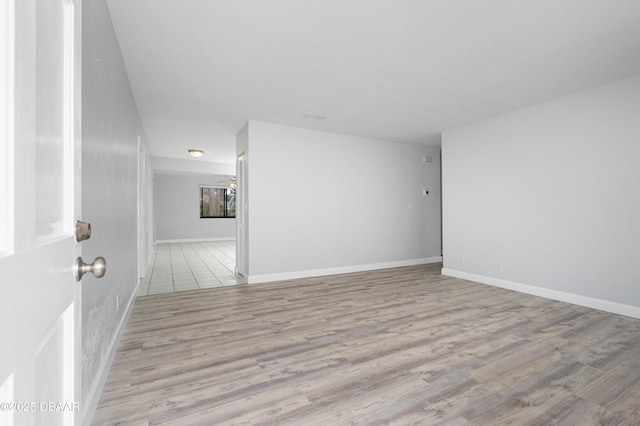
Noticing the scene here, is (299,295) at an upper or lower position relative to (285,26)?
lower

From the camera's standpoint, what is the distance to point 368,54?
2.83 m

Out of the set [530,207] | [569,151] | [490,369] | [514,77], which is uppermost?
[514,77]

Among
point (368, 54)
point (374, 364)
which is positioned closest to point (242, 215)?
point (368, 54)

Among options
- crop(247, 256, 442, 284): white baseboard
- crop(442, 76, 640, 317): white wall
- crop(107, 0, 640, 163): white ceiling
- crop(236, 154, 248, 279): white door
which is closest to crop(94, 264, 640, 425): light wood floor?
crop(442, 76, 640, 317): white wall

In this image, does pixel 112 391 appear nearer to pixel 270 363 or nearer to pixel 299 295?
pixel 270 363

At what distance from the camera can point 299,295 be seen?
405cm

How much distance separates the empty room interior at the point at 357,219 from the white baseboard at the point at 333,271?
4 centimetres

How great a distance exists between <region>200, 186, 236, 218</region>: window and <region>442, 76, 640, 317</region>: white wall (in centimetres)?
944

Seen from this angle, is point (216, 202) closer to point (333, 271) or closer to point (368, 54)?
point (333, 271)

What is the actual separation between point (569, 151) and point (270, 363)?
4.32 metres

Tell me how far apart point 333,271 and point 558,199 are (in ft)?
11.5

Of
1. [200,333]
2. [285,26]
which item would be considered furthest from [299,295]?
[285,26]

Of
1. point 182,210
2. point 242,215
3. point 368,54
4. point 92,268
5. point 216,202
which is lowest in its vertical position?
point 92,268

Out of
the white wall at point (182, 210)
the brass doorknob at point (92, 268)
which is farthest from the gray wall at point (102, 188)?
the white wall at point (182, 210)
